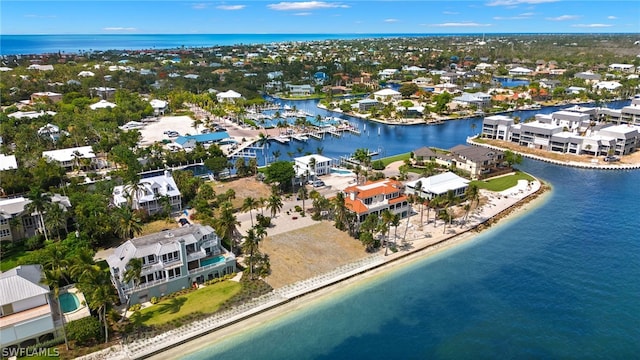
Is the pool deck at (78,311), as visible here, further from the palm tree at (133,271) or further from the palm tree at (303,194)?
the palm tree at (303,194)

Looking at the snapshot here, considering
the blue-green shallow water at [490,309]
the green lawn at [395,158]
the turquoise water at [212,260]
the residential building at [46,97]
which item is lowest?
the blue-green shallow water at [490,309]

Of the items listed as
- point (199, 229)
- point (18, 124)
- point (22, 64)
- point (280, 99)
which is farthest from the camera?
point (22, 64)

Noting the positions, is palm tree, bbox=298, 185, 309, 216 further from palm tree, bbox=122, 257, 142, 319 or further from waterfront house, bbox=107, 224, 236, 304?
palm tree, bbox=122, 257, 142, 319

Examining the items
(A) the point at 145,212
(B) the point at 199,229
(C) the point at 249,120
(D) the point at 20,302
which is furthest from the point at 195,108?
(D) the point at 20,302

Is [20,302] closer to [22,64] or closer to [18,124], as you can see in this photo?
[18,124]

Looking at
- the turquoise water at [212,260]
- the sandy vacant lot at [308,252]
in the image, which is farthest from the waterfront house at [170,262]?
the sandy vacant lot at [308,252]
